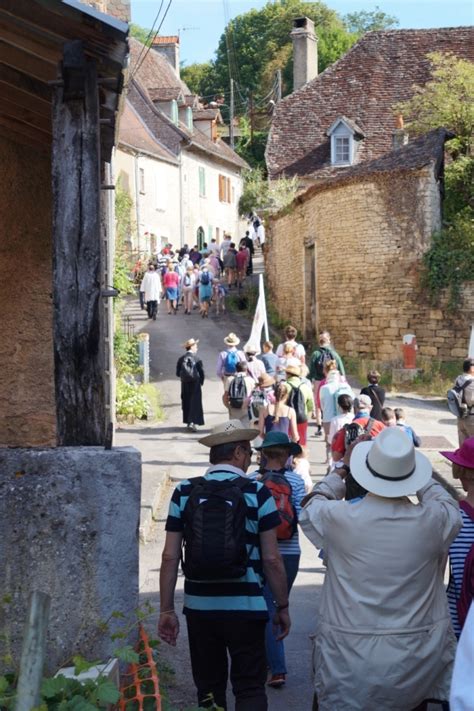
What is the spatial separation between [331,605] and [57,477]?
1282 millimetres

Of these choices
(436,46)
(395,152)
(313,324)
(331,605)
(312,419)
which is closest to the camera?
(331,605)

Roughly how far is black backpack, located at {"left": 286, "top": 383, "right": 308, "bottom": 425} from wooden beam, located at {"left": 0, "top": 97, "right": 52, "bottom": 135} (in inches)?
244

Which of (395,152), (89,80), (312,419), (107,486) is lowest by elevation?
(312,419)

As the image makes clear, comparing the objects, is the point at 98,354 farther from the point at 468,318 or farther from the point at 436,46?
the point at 436,46

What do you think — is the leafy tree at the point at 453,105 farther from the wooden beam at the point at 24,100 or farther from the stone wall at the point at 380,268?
the wooden beam at the point at 24,100

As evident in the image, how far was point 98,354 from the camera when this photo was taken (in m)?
5.27

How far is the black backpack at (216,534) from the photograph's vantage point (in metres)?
4.76

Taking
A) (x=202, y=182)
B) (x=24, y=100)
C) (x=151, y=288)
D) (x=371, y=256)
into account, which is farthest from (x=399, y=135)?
(x=24, y=100)

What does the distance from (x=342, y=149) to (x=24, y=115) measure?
32.2 m

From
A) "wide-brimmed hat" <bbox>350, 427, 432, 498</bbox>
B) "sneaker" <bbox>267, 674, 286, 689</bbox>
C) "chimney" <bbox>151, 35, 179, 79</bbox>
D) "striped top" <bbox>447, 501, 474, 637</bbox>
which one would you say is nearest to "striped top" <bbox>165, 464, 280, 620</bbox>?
"wide-brimmed hat" <bbox>350, 427, 432, 498</bbox>

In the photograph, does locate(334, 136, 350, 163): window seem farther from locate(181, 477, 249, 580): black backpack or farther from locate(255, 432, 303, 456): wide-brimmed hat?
locate(181, 477, 249, 580): black backpack

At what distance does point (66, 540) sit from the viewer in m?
4.80

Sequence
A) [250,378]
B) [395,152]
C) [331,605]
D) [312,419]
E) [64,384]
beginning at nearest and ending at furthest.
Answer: [331,605], [64,384], [250,378], [312,419], [395,152]

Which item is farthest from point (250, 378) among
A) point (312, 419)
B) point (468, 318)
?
point (468, 318)
